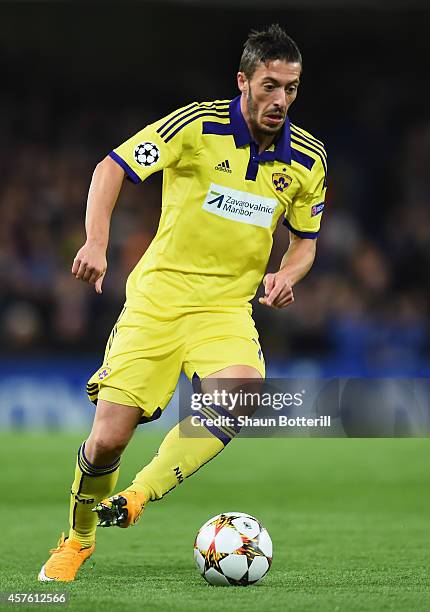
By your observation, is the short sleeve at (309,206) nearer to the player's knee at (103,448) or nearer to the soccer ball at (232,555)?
the player's knee at (103,448)

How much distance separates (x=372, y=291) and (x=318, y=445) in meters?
3.51

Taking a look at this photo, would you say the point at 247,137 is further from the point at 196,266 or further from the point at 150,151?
the point at 196,266

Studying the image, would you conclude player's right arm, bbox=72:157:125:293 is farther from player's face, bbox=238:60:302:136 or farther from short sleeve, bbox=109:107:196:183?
player's face, bbox=238:60:302:136

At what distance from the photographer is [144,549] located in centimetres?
640

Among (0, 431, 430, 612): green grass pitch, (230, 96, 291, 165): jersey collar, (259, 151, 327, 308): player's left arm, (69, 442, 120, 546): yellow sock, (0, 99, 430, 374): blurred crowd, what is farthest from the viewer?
(0, 99, 430, 374): blurred crowd

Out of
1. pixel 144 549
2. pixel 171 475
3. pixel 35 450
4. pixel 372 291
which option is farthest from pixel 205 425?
pixel 372 291

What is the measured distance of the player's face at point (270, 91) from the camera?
5055 millimetres

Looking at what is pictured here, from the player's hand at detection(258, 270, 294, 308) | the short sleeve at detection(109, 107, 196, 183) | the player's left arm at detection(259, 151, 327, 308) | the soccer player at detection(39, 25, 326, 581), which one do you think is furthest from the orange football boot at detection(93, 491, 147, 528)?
the short sleeve at detection(109, 107, 196, 183)

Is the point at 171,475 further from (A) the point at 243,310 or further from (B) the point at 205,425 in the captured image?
(A) the point at 243,310

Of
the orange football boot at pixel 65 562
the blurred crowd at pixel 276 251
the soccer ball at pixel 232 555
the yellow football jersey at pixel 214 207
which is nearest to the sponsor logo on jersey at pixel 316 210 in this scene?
the yellow football jersey at pixel 214 207

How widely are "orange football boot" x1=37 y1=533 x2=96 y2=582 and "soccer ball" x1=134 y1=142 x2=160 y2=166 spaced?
5.69ft

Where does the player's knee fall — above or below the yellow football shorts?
below

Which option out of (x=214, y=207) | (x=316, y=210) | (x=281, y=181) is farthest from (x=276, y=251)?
(x=214, y=207)

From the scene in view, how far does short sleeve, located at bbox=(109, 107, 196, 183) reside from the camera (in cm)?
508
